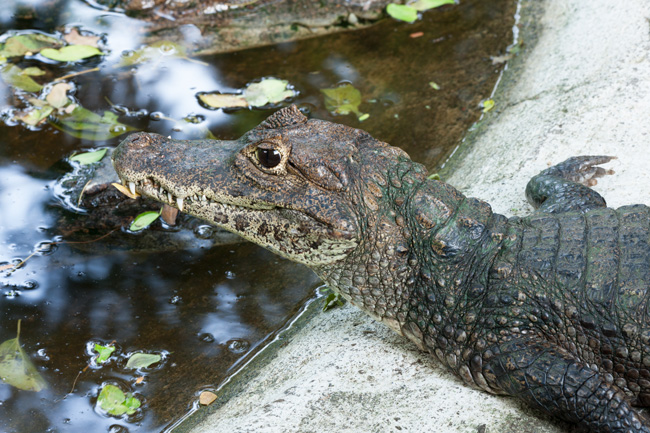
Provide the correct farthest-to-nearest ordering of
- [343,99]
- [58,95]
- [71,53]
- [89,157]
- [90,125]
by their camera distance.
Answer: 1. [71,53]
2. [343,99]
3. [58,95]
4. [90,125]
5. [89,157]

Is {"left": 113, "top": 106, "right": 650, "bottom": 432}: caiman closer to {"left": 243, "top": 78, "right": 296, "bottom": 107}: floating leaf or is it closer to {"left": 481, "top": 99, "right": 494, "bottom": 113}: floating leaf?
{"left": 243, "top": 78, "right": 296, "bottom": 107}: floating leaf

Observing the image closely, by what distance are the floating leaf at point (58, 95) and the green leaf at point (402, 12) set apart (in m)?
2.95

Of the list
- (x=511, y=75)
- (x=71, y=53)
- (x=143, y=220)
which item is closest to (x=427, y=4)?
(x=511, y=75)

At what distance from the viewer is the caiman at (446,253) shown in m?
2.62

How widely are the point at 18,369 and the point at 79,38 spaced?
3419 millimetres

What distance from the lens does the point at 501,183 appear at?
4062mm

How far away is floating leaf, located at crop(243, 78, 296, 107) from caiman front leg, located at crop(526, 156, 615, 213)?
2.18m

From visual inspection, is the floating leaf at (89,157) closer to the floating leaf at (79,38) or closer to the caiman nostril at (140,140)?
the caiman nostril at (140,140)

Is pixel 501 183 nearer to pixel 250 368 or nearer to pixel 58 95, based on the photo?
pixel 250 368

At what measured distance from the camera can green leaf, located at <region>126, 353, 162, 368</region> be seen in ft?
10.9

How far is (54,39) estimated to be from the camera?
560 centimetres

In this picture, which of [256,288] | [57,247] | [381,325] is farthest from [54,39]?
[381,325]

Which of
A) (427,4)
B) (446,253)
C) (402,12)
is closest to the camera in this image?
(446,253)

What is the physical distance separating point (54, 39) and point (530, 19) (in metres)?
4.24
